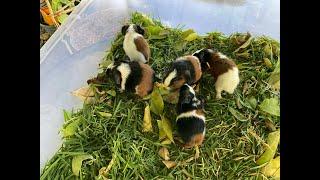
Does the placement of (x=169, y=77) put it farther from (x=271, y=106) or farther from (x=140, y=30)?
(x=271, y=106)

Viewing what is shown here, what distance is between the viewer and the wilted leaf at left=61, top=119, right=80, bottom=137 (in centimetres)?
212

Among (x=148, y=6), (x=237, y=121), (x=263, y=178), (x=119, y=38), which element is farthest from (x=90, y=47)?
(x=263, y=178)

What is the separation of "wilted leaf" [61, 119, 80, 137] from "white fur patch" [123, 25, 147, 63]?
1.01 feet

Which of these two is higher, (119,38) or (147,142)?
(119,38)

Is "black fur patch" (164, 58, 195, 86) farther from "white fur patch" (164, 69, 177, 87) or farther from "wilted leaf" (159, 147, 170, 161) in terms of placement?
"wilted leaf" (159, 147, 170, 161)

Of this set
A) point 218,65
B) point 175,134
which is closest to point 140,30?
point 218,65

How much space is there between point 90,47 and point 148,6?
0.28m

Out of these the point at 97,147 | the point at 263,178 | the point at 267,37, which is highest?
the point at 267,37

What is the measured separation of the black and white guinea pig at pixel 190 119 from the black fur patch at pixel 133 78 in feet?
0.54
